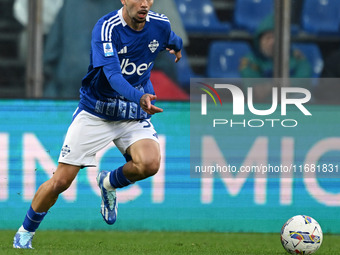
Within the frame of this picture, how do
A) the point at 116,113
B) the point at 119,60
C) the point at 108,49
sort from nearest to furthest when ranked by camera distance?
the point at 108,49, the point at 119,60, the point at 116,113

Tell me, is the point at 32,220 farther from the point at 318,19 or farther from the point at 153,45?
the point at 318,19

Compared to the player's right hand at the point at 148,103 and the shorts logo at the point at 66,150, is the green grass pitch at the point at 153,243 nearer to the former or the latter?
the shorts logo at the point at 66,150

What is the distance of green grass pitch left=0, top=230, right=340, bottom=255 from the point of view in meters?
7.02

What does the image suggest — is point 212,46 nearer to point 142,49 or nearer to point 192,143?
point 192,143

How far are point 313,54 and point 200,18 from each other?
132cm

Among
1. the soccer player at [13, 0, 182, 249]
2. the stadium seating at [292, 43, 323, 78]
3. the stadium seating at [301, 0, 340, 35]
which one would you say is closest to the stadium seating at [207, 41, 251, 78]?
the stadium seating at [292, 43, 323, 78]

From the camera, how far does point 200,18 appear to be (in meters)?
9.38

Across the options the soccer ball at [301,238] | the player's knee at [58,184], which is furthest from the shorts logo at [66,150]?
the soccer ball at [301,238]

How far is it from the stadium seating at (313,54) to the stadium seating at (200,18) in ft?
2.79

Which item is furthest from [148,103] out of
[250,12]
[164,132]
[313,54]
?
[313,54]

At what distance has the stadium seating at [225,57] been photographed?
941cm

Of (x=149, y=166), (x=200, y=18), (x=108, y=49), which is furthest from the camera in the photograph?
(x=200, y=18)

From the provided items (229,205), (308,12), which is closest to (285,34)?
(308,12)

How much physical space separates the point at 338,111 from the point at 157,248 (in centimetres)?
299
